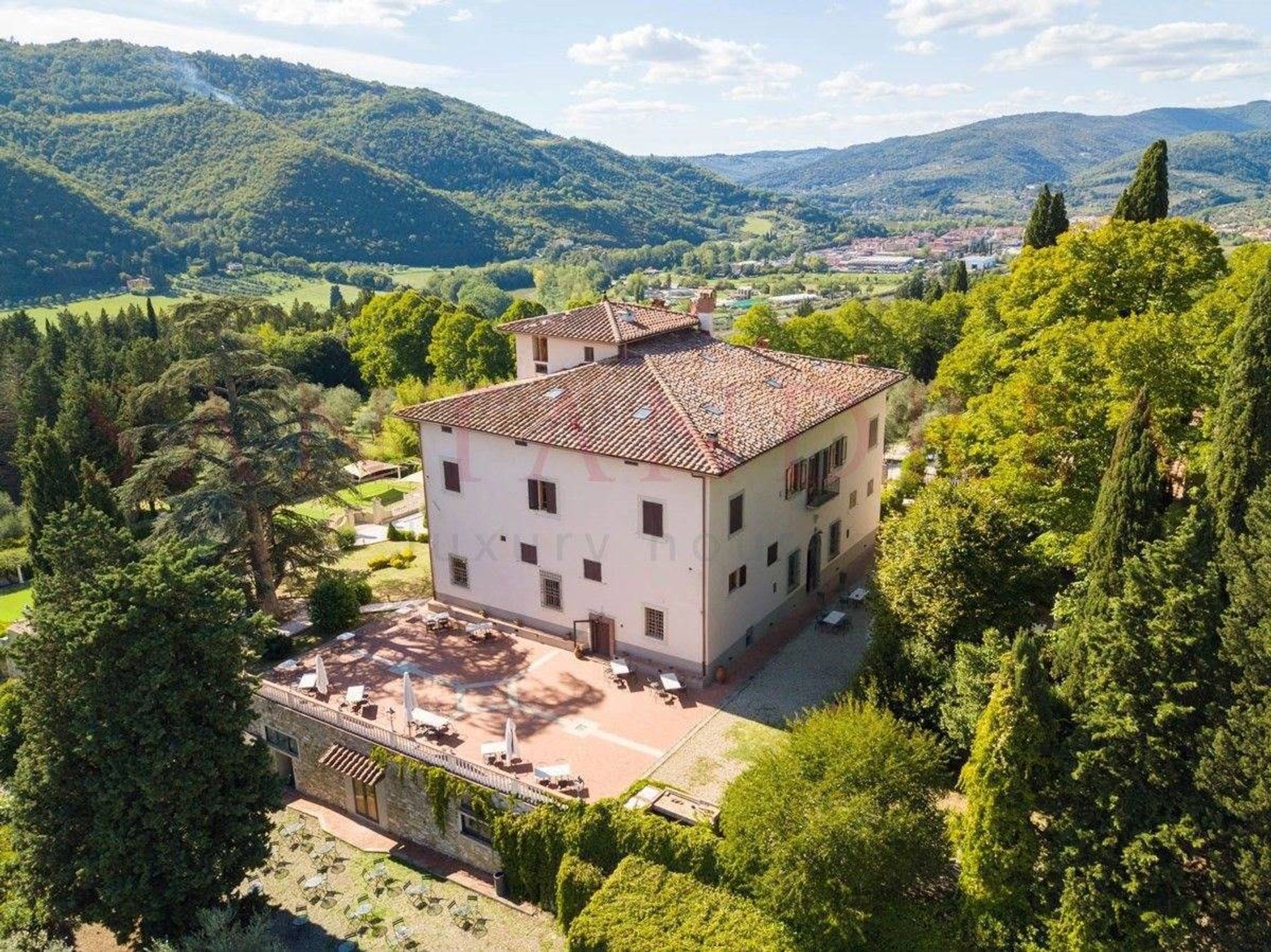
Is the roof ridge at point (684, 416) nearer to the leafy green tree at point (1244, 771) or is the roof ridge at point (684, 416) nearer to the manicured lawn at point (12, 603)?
the leafy green tree at point (1244, 771)

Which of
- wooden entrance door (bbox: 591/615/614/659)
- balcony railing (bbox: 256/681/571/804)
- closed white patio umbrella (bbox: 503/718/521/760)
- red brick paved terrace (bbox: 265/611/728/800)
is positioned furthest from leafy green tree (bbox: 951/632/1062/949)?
wooden entrance door (bbox: 591/615/614/659)

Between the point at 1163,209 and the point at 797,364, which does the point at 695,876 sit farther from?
the point at 1163,209

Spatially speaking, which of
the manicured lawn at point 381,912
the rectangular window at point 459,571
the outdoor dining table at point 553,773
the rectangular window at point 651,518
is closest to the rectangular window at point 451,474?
the rectangular window at point 459,571

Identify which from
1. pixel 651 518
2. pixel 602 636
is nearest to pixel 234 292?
pixel 602 636

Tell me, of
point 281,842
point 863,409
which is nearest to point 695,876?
point 281,842

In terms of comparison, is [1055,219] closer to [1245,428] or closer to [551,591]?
[1245,428]
